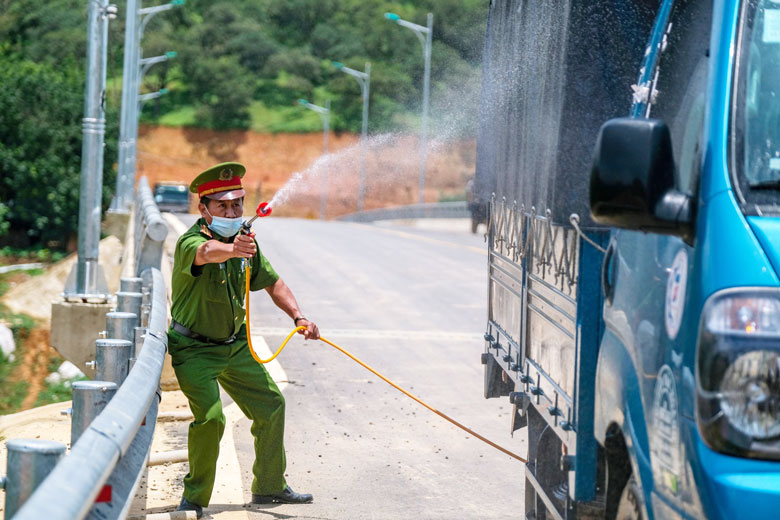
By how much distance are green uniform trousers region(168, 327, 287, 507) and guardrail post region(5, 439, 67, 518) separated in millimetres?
3189

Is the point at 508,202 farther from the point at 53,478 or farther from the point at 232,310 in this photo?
the point at 53,478

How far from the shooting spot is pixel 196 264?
20.6ft

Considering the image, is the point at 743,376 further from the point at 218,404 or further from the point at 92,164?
the point at 92,164

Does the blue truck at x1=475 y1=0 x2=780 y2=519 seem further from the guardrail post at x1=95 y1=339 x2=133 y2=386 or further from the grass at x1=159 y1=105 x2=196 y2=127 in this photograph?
the grass at x1=159 y1=105 x2=196 y2=127

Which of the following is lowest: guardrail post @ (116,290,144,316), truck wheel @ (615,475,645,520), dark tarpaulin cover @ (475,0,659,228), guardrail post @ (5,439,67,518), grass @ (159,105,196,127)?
truck wheel @ (615,475,645,520)

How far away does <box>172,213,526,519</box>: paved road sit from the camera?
23.9ft

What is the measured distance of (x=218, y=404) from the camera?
21.2 ft

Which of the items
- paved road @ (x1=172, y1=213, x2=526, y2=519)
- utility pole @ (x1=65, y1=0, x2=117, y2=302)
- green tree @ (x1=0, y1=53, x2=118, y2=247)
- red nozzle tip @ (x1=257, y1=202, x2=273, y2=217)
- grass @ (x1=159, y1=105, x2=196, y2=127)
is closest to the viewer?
red nozzle tip @ (x1=257, y1=202, x2=273, y2=217)

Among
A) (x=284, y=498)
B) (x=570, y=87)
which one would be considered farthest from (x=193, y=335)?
(x=570, y=87)

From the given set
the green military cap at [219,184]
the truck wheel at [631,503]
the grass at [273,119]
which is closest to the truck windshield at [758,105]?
the truck wheel at [631,503]

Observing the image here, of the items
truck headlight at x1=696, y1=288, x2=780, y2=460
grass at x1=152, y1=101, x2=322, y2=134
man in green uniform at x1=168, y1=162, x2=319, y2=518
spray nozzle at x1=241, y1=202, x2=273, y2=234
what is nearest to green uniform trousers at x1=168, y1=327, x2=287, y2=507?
man in green uniform at x1=168, y1=162, x2=319, y2=518

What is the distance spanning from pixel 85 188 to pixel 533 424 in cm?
981

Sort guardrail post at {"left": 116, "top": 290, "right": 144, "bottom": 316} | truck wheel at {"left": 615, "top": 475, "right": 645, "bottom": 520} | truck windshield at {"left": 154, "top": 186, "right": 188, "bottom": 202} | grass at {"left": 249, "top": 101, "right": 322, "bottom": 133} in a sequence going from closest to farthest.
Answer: truck wheel at {"left": 615, "top": 475, "right": 645, "bottom": 520}
guardrail post at {"left": 116, "top": 290, "right": 144, "bottom": 316}
truck windshield at {"left": 154, "top": 186, "right": 188, "bottom": 202}
grass at {"left": 249, "top": 101, "right": 322, "bottom": 133}

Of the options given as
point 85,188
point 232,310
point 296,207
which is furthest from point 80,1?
point 232,310
